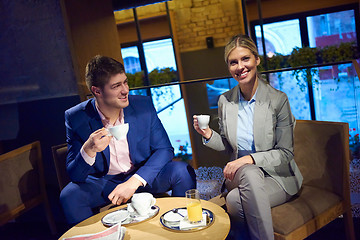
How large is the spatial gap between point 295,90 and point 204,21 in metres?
4.44

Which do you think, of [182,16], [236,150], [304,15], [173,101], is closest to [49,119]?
[173,101]

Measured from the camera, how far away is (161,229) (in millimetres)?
1674

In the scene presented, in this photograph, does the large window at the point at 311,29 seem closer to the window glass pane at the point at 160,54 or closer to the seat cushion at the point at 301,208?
the window glass pane at the point at 160,54

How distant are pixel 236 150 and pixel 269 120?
0.90 ft

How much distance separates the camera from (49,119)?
10.7 ft

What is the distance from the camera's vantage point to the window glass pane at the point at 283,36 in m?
A: 7.25

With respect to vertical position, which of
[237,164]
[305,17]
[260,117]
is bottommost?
[237,164]

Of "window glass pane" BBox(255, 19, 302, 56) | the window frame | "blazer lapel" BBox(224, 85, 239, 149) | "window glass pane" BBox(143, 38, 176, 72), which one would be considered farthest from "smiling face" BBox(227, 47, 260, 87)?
"window glass pane" BBox(143, 38, 176, 72)

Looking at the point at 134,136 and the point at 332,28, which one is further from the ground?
the point at 332,28

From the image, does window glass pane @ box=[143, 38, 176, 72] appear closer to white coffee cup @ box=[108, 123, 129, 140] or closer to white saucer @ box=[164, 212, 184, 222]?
white coffee cup @ box=[108, 123, 129, 140]

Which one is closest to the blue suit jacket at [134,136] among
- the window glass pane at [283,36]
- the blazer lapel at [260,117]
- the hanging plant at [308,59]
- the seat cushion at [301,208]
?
the blazer lapel at [260,117]

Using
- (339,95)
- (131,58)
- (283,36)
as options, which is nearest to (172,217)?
(339,95)

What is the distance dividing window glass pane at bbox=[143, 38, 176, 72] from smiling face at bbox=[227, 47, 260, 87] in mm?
5772

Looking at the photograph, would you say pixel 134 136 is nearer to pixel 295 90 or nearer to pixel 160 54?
pixel 295 90
